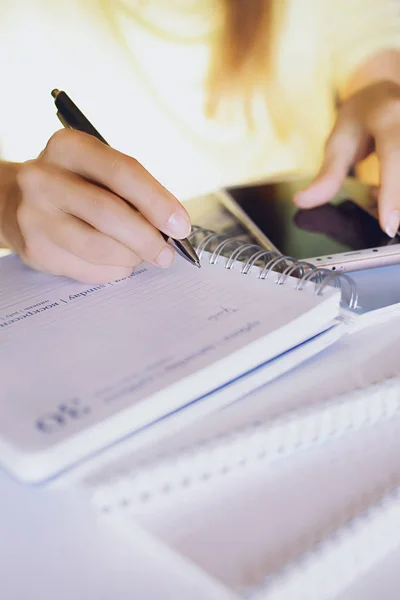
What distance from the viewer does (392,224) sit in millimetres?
499

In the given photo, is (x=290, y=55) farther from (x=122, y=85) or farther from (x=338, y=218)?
(x=338, y=218)

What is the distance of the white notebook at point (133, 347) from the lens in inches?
10.0

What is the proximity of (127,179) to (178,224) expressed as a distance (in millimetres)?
45

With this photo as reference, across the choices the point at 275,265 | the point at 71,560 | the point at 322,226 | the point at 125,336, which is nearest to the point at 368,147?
the point at 322,226

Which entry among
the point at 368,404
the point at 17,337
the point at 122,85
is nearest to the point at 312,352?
the point at 368,404

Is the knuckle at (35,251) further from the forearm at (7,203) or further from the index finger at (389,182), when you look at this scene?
the index finger at (389,182)

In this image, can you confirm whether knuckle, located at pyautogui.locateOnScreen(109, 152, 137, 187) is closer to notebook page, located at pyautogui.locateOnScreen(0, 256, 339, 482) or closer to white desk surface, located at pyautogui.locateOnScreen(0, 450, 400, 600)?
notebook page, located at pyautogui.locateOnScreen(0, 256, 339, 482)

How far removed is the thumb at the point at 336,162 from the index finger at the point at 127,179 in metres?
0.24

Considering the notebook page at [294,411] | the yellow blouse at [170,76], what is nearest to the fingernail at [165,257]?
the notebook page at [294,411]

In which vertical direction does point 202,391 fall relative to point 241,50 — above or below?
below

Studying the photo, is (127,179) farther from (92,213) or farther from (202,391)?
(202,391)

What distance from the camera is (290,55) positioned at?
41.8 inches

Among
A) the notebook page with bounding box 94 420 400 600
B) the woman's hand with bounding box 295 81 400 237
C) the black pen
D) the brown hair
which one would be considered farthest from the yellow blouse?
the notebook page with bounding box 94 420 400 600

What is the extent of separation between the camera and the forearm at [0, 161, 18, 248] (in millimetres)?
A: 483
